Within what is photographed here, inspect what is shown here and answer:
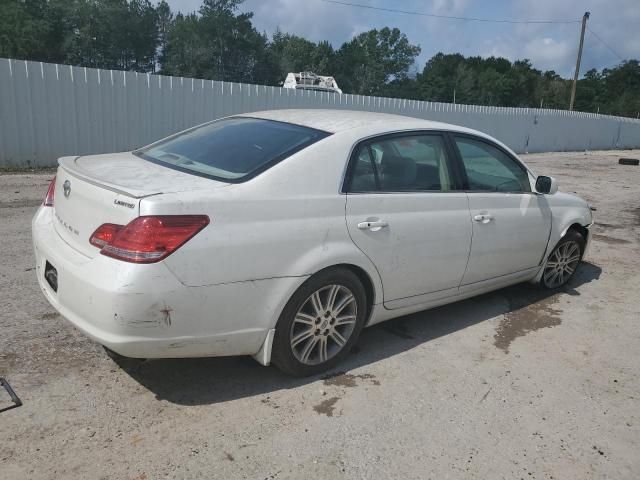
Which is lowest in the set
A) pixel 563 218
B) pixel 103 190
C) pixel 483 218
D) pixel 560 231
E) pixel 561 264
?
pixel 561 264

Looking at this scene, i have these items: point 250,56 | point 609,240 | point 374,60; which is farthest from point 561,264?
point 374,60

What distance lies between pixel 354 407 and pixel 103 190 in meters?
1.78

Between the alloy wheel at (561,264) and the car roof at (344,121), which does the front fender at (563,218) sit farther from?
the car roof at (344,121)

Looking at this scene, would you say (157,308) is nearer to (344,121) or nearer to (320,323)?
(320,323)

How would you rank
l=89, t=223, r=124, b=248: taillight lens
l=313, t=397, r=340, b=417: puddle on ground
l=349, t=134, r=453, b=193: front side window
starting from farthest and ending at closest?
l=349, t=134, r=453, b=193: front side window → l=313, t=397, r=340, b=417: puddle on ground → l=89, t=223, r=124, b=248: taillight lens

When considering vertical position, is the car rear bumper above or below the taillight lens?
below

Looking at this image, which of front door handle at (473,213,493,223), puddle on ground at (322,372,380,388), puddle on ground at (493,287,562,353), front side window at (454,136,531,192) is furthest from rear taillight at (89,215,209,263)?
puddle on ground at (493,287,562,353)

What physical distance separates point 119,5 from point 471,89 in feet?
163

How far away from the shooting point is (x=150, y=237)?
2588 millimetres

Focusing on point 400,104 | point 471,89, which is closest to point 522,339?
point 400,104

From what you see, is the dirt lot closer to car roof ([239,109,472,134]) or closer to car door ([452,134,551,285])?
car door ([452,134,551,285])

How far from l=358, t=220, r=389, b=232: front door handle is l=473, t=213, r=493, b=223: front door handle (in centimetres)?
94

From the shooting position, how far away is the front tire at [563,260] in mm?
5055

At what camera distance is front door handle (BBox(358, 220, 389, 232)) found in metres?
3.29
